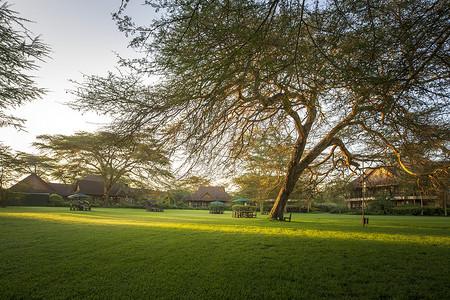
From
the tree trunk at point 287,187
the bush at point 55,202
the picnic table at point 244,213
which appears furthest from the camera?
the bush at point 55,202

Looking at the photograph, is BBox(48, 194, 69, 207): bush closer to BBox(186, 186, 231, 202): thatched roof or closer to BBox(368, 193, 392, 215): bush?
BBox(186, 186, 231, 202): thatched roof

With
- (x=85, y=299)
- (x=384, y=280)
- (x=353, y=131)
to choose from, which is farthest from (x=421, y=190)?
(x=85, y=299)

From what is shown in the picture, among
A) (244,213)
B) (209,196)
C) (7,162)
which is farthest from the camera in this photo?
(209,196)

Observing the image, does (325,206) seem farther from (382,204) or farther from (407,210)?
(407,210)

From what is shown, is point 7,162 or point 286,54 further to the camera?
point 7,162

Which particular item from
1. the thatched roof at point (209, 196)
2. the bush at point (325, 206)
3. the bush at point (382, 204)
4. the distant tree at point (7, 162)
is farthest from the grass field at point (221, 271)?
the thatched roof at point (209, 196)

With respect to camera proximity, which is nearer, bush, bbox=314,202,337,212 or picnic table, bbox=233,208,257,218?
picnic table, bbox=233,208,257,218

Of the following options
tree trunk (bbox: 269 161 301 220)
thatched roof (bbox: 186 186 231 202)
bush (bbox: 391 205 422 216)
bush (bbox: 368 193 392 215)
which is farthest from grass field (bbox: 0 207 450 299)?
thatched roof (bbox: 186 186 231 202)

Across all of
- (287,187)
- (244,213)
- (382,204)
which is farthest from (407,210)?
(287,187)

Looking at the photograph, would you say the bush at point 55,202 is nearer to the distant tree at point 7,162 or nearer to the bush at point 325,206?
the distant tree at point 7,162

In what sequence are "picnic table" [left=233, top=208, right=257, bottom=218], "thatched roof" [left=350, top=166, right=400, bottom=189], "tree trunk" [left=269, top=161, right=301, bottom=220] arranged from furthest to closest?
"picnic table" [left=233, top=208, right=257, bottom=218], "tree trunk" [left=269, top=161, right=301, bottom=220], "thatched roof" [left=350, top=166, right=400, bottom=189]

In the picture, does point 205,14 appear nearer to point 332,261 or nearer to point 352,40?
point 352,40

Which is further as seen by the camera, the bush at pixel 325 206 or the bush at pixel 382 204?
the bush at pixel 325 206

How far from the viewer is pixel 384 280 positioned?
12.3ft
